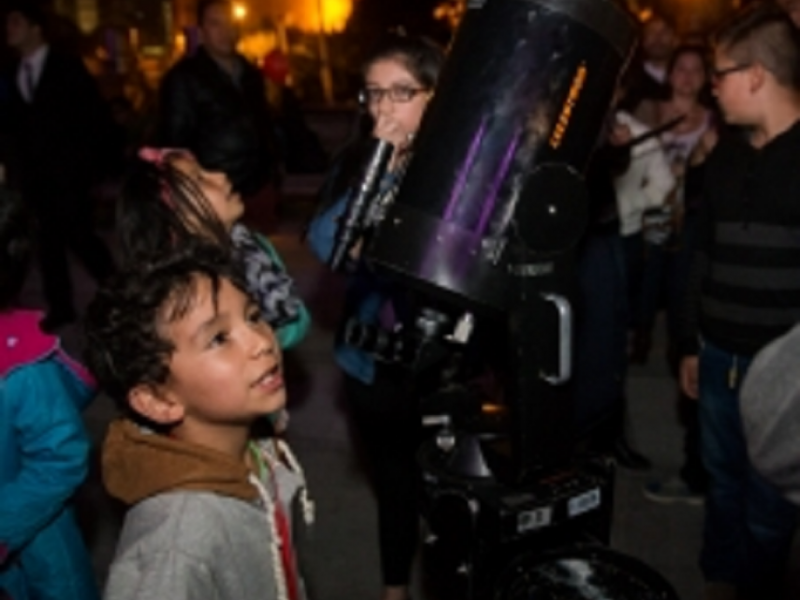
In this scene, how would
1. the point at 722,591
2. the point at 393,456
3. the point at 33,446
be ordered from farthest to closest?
the point at 722,591 → the point at 393,456 → the point at 33,446

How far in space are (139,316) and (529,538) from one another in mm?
822

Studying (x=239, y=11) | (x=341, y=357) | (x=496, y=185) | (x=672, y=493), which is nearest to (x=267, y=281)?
(x=341, y=357)

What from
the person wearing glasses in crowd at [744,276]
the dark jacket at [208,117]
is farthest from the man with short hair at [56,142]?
the person wearing glasses in crowd at [744,276]

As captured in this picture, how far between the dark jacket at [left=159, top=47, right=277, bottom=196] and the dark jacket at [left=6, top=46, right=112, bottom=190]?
75cm

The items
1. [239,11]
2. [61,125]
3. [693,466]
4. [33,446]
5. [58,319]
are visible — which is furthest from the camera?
[239,11]

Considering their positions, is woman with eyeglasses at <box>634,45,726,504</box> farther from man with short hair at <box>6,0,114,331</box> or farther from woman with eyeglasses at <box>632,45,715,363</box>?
man with short hair at <box>6,0,114,331</box>

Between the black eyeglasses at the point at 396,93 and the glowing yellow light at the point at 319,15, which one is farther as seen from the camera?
the glowing yellow light at the point at 319,15

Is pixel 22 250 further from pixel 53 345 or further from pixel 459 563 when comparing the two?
pixel 459 563

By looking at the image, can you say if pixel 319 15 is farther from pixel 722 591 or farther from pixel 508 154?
pixel 508 154

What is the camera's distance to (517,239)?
1599 millimetres

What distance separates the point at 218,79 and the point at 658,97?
2.34 meters

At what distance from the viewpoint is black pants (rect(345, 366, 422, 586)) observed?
101 inches

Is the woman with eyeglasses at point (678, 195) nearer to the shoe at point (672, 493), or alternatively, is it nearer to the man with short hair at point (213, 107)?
the shoe at point (672, 493)

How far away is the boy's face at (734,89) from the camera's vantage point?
2.44m
